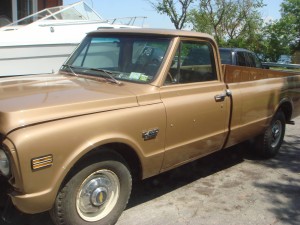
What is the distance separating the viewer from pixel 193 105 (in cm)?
413

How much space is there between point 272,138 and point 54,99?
3.69m

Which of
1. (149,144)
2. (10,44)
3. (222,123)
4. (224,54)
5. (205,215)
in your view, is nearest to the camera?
(149,144)

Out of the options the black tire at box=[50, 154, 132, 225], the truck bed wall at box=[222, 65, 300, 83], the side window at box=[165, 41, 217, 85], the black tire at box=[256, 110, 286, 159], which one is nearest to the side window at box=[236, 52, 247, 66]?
the truck bed wall at box=[222, 65, 300, 83]

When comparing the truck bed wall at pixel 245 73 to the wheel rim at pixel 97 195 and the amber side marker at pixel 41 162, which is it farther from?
the amber side marker at pixel 41 162

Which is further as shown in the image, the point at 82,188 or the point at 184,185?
the point at 184,185

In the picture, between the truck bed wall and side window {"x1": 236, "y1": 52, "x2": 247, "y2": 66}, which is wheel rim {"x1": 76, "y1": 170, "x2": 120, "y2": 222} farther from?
side window {"x1": 236, "y1": 52, "x2": 247, "y2": 66}

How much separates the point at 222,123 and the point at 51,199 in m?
2.27

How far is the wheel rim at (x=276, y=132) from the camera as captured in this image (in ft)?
19.3

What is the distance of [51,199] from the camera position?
2.98 metres

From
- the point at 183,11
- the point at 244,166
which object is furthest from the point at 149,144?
the point at 183,11

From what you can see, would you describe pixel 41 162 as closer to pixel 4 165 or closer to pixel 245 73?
pixel 4 165

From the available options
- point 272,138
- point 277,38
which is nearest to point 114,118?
point 272,138

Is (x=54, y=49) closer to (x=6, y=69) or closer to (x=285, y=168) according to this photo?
(x=6, y=69)

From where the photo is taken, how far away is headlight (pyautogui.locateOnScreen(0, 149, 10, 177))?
112 inches
